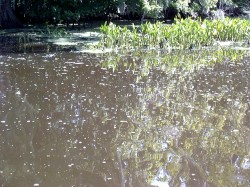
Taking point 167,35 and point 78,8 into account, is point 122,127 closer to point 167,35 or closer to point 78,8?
point 167,35

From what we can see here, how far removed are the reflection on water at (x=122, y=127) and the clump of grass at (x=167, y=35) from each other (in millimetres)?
2806

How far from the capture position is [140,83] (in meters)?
8.03

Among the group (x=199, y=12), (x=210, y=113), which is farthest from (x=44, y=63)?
(x=199, y=12)

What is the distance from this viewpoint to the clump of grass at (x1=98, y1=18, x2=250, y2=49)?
11.9 metres

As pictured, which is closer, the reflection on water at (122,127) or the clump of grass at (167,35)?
the reflection on water at (122,127)

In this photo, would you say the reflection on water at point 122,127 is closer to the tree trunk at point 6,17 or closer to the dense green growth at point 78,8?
the dense green growth at point 78,8

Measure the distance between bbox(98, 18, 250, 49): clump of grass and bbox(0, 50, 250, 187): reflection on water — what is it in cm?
281

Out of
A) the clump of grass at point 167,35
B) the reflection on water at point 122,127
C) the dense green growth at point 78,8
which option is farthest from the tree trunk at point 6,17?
the reflection on water at point 122,127

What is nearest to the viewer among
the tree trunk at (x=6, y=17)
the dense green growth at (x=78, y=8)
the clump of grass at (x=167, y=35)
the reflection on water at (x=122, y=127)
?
the reflection on water at (x=122, y=127)

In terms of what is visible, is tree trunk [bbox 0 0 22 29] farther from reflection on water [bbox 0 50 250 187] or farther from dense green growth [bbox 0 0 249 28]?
reflection on water [bbox 0 50 250 187]

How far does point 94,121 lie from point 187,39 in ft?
24.6

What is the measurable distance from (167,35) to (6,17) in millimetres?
8110

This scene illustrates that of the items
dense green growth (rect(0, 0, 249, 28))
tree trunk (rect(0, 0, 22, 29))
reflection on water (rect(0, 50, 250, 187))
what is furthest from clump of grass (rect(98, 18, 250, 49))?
tree trunk (rect(0, 0, 22, 29))

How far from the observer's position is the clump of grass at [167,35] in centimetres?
1191
